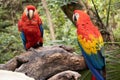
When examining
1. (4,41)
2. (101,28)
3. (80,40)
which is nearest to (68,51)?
(80,40)

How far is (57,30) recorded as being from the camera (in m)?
4.51

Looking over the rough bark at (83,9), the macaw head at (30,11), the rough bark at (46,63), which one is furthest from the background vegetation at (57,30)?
the macaw head at (30,11)

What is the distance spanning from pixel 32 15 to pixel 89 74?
2.71ft

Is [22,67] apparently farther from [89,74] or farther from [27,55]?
[89,74]

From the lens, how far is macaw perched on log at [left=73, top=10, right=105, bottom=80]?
1893 mm

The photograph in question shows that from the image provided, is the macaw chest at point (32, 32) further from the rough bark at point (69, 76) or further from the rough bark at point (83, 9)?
the rough bark at point (69, 76)

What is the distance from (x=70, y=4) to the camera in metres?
2.80

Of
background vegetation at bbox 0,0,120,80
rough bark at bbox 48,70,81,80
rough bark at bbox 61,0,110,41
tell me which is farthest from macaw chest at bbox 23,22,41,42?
rough bark at bbox 48,70,81,80

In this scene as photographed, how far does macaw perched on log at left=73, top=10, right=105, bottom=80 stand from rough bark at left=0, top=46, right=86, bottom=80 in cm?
6

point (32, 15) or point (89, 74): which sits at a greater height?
point (32, 15)

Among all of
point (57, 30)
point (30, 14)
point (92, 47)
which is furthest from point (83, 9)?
point (57, 30)

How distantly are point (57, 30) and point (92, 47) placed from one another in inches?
102

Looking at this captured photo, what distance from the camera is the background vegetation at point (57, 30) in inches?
75.6

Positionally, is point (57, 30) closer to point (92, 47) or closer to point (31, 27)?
point (31, 27)
